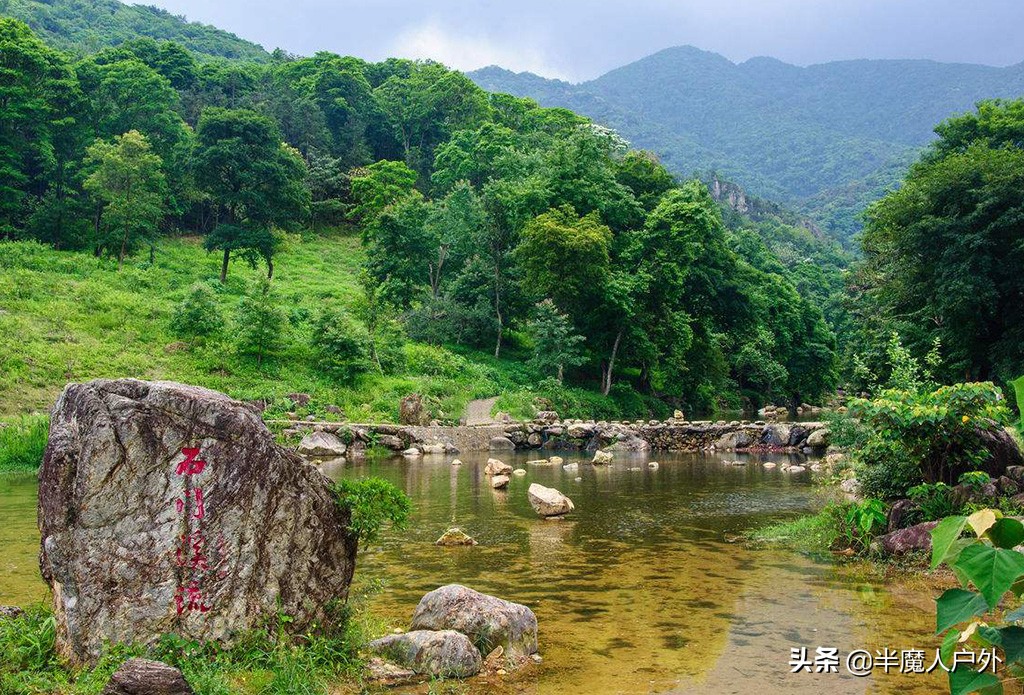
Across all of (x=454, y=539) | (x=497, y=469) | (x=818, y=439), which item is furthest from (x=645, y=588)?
(x=818, y=439)

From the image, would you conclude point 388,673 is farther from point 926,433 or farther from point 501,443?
point 501,443

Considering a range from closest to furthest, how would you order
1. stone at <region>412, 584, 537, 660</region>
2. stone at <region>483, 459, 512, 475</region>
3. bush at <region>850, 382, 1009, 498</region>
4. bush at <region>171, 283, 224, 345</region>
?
stone at <region>412, 584, 537, 660</region>
bush at <region>850, 382, 1009, 498</region>
stone at <region>483, 459, 512, 475</region>
bush at <region>171, 283, 224, 345</region>

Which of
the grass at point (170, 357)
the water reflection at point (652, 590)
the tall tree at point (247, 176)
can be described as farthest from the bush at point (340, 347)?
the water reflection at point (652, 590)

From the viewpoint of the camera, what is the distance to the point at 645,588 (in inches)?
366

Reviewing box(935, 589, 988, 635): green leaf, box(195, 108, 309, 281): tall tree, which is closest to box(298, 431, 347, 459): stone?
box(195, 108, 309, 281): tall tree

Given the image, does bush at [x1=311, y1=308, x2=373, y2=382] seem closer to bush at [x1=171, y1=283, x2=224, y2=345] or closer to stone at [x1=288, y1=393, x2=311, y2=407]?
stone at [x1=288, y1=393, x2=311, y2=407]

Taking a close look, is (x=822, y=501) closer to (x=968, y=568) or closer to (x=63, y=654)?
(x=63, y=654)

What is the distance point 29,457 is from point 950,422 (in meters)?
20.4

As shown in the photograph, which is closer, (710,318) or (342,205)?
(710,318)

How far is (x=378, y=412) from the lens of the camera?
2856 cm

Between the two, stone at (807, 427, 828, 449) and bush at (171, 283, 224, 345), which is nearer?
stone at (807, 427, 828, 449)

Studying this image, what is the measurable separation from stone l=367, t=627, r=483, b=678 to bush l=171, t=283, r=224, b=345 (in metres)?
27.0

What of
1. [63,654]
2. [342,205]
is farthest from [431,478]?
[342,205]

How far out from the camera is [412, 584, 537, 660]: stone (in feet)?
22.7
